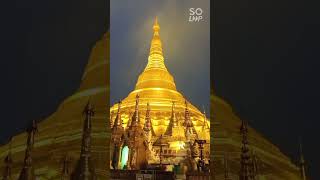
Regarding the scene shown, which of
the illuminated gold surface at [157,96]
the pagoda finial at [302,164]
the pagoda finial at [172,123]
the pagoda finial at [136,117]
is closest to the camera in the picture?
the pagoda finial at [302,164]

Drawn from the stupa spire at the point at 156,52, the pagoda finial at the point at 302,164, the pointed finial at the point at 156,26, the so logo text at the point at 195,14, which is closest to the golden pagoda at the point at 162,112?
the stupa spire at the point at 156,52

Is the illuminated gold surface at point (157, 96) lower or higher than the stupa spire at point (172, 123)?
higher

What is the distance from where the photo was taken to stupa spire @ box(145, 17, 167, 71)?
6922 mm

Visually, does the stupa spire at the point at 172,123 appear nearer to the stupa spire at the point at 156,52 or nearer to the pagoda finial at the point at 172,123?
the pagoda finial at the point at 172,123

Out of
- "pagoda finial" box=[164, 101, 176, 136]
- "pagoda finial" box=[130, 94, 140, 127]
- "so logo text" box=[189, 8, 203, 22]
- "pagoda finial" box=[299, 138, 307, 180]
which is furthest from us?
"pagoda finial" box=[164, 101, 176, 136]

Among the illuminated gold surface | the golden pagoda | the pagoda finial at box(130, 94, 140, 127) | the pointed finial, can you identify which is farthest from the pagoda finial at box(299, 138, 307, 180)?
the pagoda finial at box(130, 94, 140, 127)

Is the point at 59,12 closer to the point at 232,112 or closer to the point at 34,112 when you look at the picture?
the point at 34,112

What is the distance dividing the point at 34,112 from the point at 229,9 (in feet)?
10.8

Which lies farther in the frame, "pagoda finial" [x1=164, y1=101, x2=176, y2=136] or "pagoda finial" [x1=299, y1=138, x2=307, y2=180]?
"pagoda finial" [x1=164, y1=101, x2=176, y2=136]

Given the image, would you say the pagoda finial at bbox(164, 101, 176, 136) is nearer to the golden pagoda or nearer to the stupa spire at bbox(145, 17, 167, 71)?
the golden pagoda

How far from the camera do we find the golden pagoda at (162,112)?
7.86 metres

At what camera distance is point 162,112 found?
917cm

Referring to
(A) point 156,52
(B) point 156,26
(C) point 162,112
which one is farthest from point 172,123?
(B) point 156,26

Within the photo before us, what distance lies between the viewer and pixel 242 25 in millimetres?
6980
